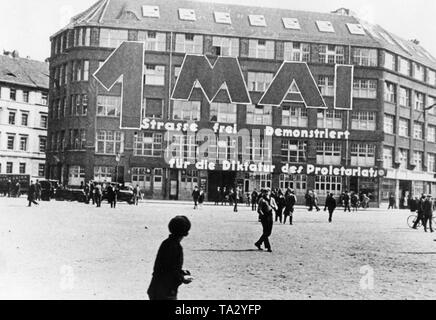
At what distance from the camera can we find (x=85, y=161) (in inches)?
1859

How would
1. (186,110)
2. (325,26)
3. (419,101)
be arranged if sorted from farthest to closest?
(419,101) → (186,110) → (325,26)

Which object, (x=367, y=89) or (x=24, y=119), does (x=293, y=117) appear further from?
(x=24, y=119)

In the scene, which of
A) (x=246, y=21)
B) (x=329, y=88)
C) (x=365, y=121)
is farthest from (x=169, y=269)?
(x=365, y=121)

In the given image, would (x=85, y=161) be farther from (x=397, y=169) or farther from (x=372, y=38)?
(x=397, y=169)

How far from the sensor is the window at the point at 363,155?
51344mm

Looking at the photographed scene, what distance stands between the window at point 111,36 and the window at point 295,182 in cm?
2108

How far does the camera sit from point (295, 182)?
5050 centimetres

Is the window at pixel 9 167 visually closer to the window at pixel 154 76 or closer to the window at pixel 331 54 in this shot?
the window at pixel 154 76

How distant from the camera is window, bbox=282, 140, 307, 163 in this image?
50.1 metres

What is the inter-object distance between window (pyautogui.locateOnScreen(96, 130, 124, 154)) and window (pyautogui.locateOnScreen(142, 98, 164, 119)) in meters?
3.01

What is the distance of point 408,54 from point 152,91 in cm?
2652

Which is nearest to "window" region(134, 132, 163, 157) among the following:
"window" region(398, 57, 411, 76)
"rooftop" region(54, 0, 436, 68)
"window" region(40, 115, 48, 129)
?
"rooftop" region(54, 0, 436, 68)

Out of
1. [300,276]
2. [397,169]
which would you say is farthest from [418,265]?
[397,169]

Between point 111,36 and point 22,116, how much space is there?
30486mm
